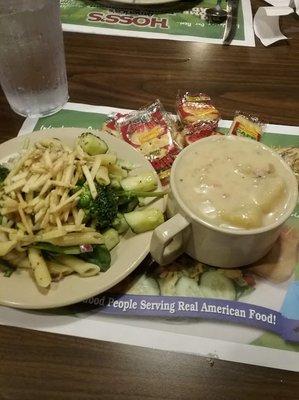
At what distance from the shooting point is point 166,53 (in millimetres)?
1155

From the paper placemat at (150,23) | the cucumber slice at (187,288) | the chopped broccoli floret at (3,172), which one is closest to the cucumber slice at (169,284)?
the cucumber slice at (187,288)

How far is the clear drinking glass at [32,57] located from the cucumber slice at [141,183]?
0.34 meters

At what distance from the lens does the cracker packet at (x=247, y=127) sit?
0.90 meters

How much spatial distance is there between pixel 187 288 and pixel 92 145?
0.31 m

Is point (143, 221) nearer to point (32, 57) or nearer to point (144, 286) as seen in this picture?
point (144, 286)

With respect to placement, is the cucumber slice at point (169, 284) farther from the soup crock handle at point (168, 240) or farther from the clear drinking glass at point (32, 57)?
the clear drinking glass at point (32, 57)

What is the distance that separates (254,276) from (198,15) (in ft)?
2.91

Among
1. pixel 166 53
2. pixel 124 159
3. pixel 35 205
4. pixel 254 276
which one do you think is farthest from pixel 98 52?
pixel 254 276

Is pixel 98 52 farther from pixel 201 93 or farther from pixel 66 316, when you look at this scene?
pixel 66 316

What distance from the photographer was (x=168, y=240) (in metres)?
0.61

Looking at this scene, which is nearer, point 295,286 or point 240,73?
point 295,286

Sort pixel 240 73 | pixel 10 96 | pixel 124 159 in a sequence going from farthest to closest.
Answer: pixel 240 73
pixel 10 96
pixel 124 159

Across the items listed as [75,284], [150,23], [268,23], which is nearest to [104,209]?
[75,284]

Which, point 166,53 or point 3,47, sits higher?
point 3,47
